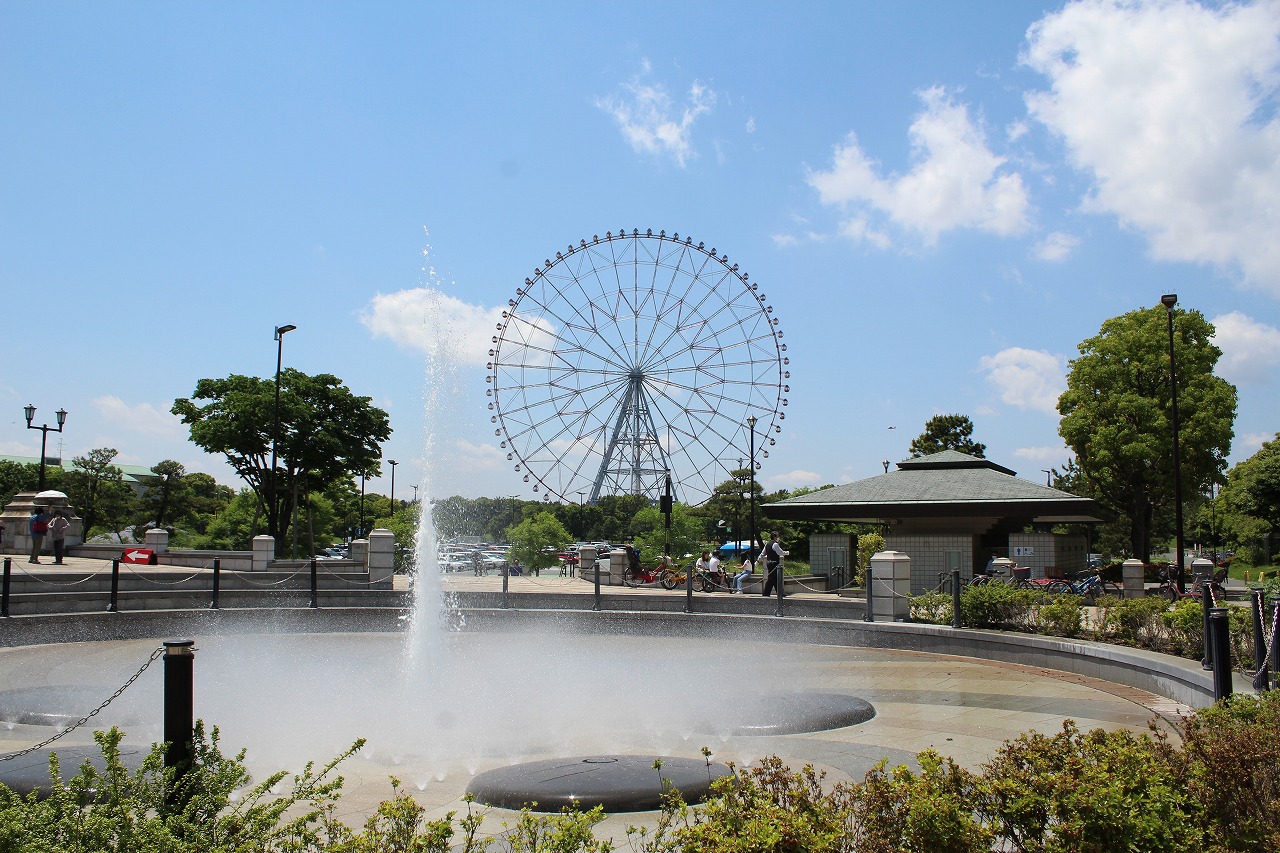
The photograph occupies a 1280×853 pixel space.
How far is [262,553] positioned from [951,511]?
68.0 ft

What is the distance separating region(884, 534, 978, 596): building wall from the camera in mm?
25312

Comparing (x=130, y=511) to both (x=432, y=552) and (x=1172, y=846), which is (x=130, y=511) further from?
(x=1172, y=846)

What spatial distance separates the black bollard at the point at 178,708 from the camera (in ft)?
15.7

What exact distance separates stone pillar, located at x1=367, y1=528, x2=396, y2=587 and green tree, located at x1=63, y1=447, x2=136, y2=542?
5949cm

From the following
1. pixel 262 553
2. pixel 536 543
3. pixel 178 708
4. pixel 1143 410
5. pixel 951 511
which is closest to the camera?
pixel 178 708

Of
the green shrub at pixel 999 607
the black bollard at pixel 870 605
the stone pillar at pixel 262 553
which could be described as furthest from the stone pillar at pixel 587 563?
the green shrub at pixel 999 607

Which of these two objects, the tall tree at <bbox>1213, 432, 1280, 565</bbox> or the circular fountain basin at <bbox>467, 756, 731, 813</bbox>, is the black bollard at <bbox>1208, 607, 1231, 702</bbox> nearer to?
the circular fountain basin at <bbox>467, 756, 731, 813</bbox>

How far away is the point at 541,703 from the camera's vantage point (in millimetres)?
10523

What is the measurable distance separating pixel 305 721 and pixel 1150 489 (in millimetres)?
41921

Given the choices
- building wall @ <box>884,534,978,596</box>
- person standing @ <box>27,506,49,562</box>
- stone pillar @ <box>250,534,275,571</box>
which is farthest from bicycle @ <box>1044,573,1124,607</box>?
person standing @ <box>27,506,49,562</box>

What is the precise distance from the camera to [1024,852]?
12.4 ft

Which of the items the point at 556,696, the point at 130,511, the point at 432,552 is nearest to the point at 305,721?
Result: the point at 556,696

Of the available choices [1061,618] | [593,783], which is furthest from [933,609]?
[593,783]

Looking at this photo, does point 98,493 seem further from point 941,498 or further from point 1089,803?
point 1089,803
